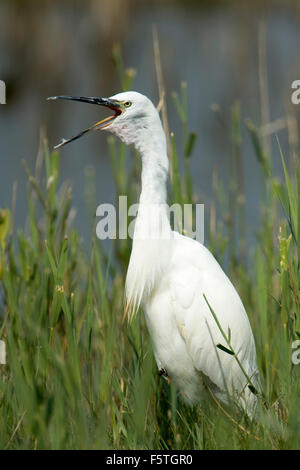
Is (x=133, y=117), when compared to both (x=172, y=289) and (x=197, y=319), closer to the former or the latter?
(x=172, y=289)

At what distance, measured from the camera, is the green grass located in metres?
1.61

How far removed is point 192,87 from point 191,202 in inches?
223

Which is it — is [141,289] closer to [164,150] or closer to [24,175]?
[164,150]

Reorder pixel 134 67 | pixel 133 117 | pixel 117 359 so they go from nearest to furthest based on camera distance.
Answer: pixel 133 117
pixel 117 359
pixel 134 67

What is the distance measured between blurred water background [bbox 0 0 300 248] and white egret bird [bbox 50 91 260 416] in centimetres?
239

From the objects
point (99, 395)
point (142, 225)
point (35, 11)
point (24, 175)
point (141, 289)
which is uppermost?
point (35, 11)

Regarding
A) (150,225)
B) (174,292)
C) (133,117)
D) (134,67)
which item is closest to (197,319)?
(174,292)

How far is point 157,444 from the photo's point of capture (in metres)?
2.03

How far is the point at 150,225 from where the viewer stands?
219 cm

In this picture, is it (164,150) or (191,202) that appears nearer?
(164,150)

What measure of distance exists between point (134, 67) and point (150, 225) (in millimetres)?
6498

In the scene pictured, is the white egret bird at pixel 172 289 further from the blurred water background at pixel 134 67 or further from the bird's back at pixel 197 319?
the blurred water background at pixel 134 67

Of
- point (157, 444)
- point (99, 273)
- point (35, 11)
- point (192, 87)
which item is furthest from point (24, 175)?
point (35, 11)

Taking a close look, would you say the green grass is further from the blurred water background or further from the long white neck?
the blurred water background
